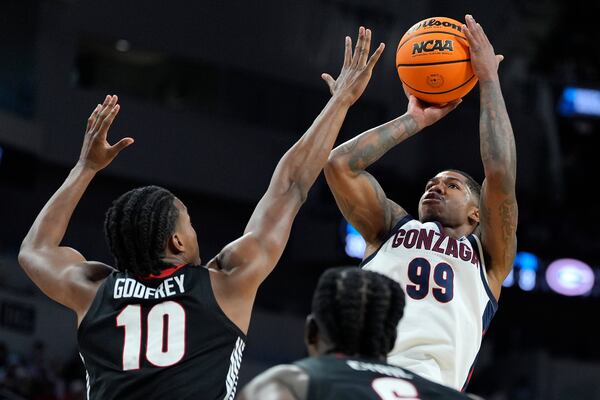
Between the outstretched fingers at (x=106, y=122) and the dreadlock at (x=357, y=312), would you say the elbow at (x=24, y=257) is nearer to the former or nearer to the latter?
the outstretched fingers at (x=106, y=122)

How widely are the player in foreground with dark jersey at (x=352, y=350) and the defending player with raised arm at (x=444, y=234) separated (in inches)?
68.3

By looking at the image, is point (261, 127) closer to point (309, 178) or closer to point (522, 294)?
point (522, 294)

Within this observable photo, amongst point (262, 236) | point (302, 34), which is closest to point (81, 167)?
point (262, 236)

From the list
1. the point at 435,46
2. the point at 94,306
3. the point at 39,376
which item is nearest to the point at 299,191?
the point at 94,306

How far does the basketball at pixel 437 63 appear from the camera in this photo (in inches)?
186

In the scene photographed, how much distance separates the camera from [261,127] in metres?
17.5

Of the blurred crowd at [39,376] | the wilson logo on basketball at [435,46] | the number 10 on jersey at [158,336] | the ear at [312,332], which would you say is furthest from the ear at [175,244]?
the blurred crowd at [39,376]

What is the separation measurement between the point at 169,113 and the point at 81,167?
13139mm

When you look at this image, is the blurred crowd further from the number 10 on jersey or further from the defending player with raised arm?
the number 10 on jersey

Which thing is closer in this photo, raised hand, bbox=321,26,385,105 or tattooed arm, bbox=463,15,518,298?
raised hand, bbox=321,26,385,105

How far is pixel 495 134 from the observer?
4.73 meters

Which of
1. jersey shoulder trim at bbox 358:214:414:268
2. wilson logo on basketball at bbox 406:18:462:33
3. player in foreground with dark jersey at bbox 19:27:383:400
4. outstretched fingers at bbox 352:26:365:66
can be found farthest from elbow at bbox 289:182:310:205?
wilson logo on basketball at bbox 406:18:462:33

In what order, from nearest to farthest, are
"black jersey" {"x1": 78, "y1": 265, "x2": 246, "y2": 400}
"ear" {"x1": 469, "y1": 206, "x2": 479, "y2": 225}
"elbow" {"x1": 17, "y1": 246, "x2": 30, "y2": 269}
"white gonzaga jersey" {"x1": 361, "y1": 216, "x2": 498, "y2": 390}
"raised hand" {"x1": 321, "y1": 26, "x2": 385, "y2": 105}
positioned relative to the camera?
"black jersey" {"x1": 78, "y1": 265, "x2": 246, "y2": 400} < "elbow" {"x1": 17, "y1": 246, "x2": 30, "y2": 269} < "raised hand" {"x1": 321, "y1": 26, "x2": 385, "y2": 105} < "white gonzaga jersey" {"x1": 361, "y1": 216, "x2": 498, "y2": 390} < "ear" {"x1": 469, "y1": 206, "x2": 479, "y2": 225}

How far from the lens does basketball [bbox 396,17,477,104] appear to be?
473 centimetres
